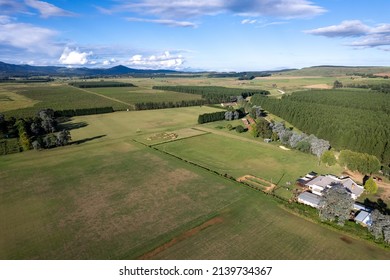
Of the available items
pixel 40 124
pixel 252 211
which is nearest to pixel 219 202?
pixel 252 211

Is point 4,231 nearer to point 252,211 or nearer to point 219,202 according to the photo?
point 219,202

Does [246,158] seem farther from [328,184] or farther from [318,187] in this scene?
[328,184]

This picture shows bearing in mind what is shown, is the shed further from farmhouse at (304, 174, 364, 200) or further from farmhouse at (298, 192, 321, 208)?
farmhouse at (304, 174, 364, 200)

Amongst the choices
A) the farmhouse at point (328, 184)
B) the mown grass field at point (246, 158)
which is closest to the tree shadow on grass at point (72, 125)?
the mown grass field at point (246, 158)

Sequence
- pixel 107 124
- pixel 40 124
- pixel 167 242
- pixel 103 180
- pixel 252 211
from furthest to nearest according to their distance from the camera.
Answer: pixel 107 124, pixel 40 124, pixel 103 180, pixel 252 211, pixel 167 242

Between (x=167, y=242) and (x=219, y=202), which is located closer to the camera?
(x=167, y=242)

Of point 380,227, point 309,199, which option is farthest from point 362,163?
point 380,227

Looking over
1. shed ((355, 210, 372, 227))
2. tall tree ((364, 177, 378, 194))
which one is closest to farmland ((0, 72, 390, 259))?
shed ((355, 210, 372, 227))
